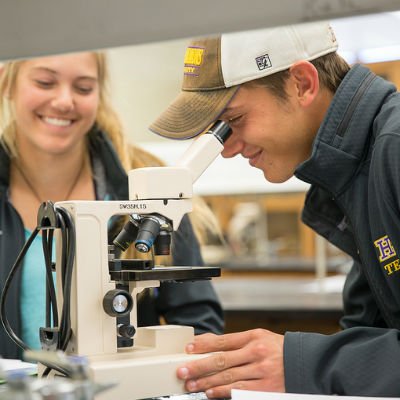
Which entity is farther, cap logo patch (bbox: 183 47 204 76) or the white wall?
the white wall

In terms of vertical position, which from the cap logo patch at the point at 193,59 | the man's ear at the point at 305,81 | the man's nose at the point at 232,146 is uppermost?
the cap logo patch at the point at 193,59

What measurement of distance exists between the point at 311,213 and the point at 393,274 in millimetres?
417

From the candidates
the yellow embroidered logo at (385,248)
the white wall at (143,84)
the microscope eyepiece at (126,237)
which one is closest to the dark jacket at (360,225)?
the yellow embroidered logo at (385,248)

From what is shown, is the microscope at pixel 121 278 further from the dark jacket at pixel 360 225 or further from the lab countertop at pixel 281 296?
the lab countertop at pixel 281 296

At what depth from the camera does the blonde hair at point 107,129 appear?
2045mm

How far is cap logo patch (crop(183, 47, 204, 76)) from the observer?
1.50 metres

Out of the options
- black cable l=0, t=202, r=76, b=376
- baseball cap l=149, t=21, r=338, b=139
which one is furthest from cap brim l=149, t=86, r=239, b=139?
black cable l=0, t=202, r=76, b=376

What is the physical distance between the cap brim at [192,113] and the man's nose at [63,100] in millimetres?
426

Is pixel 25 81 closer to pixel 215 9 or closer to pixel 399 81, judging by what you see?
pixel 215 9

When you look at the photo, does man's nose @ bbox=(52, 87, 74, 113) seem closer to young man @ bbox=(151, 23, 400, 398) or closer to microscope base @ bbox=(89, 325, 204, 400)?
young man @ bbox=(151, 23, 400, 398)

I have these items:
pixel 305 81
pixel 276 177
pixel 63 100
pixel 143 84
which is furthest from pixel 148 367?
pixel 143 84

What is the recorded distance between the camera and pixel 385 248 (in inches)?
52.2

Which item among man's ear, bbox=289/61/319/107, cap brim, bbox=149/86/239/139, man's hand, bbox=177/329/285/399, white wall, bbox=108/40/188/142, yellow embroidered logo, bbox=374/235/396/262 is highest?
white wall, bbox=108/40/188/142

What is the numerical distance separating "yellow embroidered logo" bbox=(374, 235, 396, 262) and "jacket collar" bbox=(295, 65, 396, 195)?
6.8 inches
